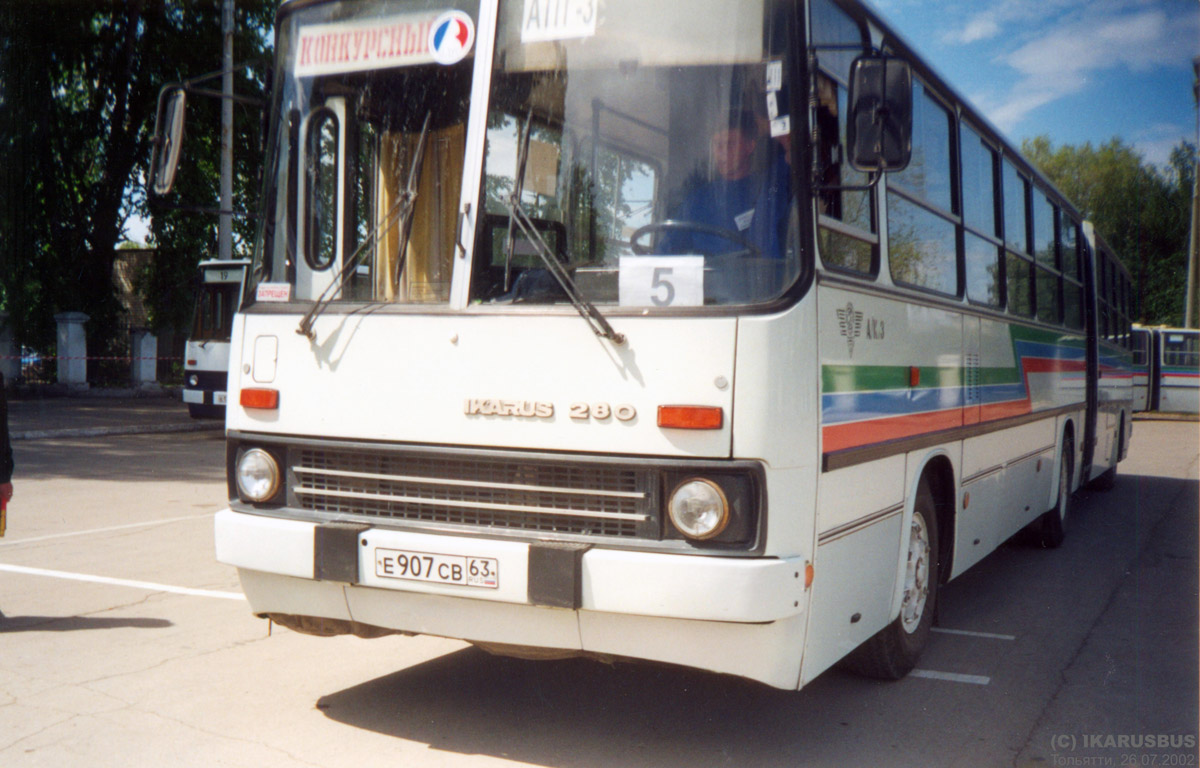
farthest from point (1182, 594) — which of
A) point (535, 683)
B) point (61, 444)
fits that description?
point (61, 444)

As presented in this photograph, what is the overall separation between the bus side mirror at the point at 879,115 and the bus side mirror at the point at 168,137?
2711mm

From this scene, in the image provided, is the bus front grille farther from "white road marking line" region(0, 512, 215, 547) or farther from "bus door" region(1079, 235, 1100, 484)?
"bus door" region(1079, 235, 1100, 484)

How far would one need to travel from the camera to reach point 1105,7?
12.1 ft

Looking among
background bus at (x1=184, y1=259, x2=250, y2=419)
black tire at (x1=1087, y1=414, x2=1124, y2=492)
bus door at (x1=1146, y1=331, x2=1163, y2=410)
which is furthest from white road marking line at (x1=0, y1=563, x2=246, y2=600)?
bus door at (x1=1146, y1=331, x2=1163, y2=410)

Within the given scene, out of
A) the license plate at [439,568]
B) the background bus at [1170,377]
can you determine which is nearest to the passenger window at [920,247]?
the license plate at [439,568]

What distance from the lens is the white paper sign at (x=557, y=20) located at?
4.05 m

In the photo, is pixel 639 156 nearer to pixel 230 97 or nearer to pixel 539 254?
pixel 539 254

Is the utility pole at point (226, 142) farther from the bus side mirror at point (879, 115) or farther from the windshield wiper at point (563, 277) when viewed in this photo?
the bus side mirror at point (879, 115)

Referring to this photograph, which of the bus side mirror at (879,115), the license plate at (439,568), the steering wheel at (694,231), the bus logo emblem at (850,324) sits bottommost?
the license plate at (439,568)

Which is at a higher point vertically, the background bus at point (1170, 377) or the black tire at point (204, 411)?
the background bus at point (1170, 377)

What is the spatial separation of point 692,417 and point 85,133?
26.3m

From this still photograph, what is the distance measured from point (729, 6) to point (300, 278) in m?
2.00

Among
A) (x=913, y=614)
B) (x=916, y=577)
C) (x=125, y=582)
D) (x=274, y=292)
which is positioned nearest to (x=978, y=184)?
(x=916, y=577)

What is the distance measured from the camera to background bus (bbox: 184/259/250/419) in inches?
758
